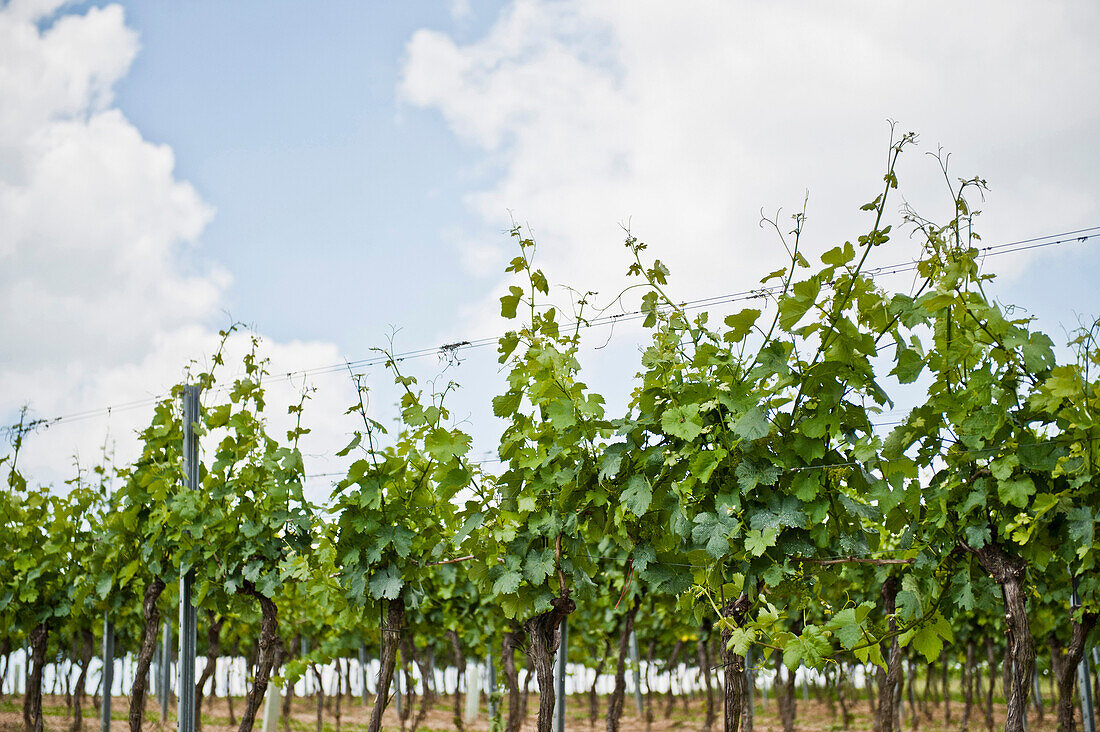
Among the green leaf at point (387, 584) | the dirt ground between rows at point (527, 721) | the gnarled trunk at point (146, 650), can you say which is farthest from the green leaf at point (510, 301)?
the dirt ground between rows at point (527, 721)

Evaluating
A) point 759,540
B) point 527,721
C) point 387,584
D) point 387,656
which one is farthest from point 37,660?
point 759,540

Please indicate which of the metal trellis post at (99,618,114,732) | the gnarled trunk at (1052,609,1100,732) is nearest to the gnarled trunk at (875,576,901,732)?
the gnarled trunk at (1052,609,1100,732)

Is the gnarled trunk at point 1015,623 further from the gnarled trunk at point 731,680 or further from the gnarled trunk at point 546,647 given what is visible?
the gnarled trunk at point 546,647

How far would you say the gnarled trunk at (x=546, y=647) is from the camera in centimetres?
495

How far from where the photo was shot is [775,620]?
362 centimetres

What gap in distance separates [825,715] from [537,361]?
17066 mm

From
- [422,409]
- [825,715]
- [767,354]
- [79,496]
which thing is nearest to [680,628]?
[825,715]

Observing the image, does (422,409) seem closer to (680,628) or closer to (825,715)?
(680,628)

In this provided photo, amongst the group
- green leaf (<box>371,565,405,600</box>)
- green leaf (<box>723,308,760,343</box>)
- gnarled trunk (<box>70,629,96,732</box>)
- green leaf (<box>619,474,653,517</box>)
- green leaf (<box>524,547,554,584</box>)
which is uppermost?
green leaf (<box>723,308,760,343</box>)

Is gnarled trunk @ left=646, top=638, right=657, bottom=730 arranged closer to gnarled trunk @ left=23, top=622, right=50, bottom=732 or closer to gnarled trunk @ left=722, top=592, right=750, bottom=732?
gnarled trunk @ left=23, top=622, right=50, bottom=732

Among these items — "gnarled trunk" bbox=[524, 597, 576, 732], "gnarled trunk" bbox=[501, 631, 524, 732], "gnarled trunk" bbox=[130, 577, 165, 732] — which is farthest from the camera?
"gnarled trunk" bbox=[501, 631, 524, 732]

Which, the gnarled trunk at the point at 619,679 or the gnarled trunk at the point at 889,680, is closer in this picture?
the gnarled trunk at the point at 889,680

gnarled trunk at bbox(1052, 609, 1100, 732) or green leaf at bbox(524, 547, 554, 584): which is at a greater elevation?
green leaf at bbox(524, 547, 554, 584)

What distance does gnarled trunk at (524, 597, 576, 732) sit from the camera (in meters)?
4.95
